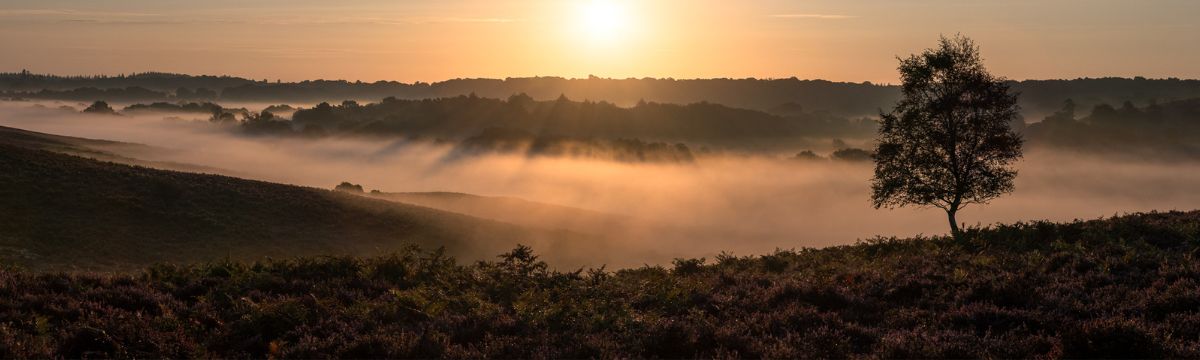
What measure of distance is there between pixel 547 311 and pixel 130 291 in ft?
26.1

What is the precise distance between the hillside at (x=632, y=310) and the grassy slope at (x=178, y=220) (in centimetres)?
2986

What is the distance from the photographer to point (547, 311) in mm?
14305

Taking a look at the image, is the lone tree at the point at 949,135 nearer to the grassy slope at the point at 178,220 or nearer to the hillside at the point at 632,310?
the hillside at the point at 632,310

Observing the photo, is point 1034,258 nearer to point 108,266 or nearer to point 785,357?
point 785,357

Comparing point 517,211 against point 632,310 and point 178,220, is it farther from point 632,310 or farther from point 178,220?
point 632,310

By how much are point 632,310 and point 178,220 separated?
49.1 m

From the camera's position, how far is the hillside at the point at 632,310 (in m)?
11.4

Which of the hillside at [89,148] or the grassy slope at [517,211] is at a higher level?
the hillside at [89,148]

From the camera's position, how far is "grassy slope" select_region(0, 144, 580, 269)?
147ft

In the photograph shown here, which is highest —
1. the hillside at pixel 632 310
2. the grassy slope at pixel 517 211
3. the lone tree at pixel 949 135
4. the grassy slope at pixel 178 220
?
the lone tree at pixel 949 135

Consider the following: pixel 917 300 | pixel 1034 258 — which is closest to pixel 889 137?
pixel 1034 258

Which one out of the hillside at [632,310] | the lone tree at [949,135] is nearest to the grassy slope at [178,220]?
the hillside at [632,310]

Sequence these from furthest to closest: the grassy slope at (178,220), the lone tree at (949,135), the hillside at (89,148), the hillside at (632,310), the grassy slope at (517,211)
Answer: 1. the hillside at (89,148)
2. the grassy slope at (517,211)
3. the grassy slope at (178,220)
4. the lone tree at (949,135)
5. the hillside at (632,310)

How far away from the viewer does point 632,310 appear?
14.8 metres
